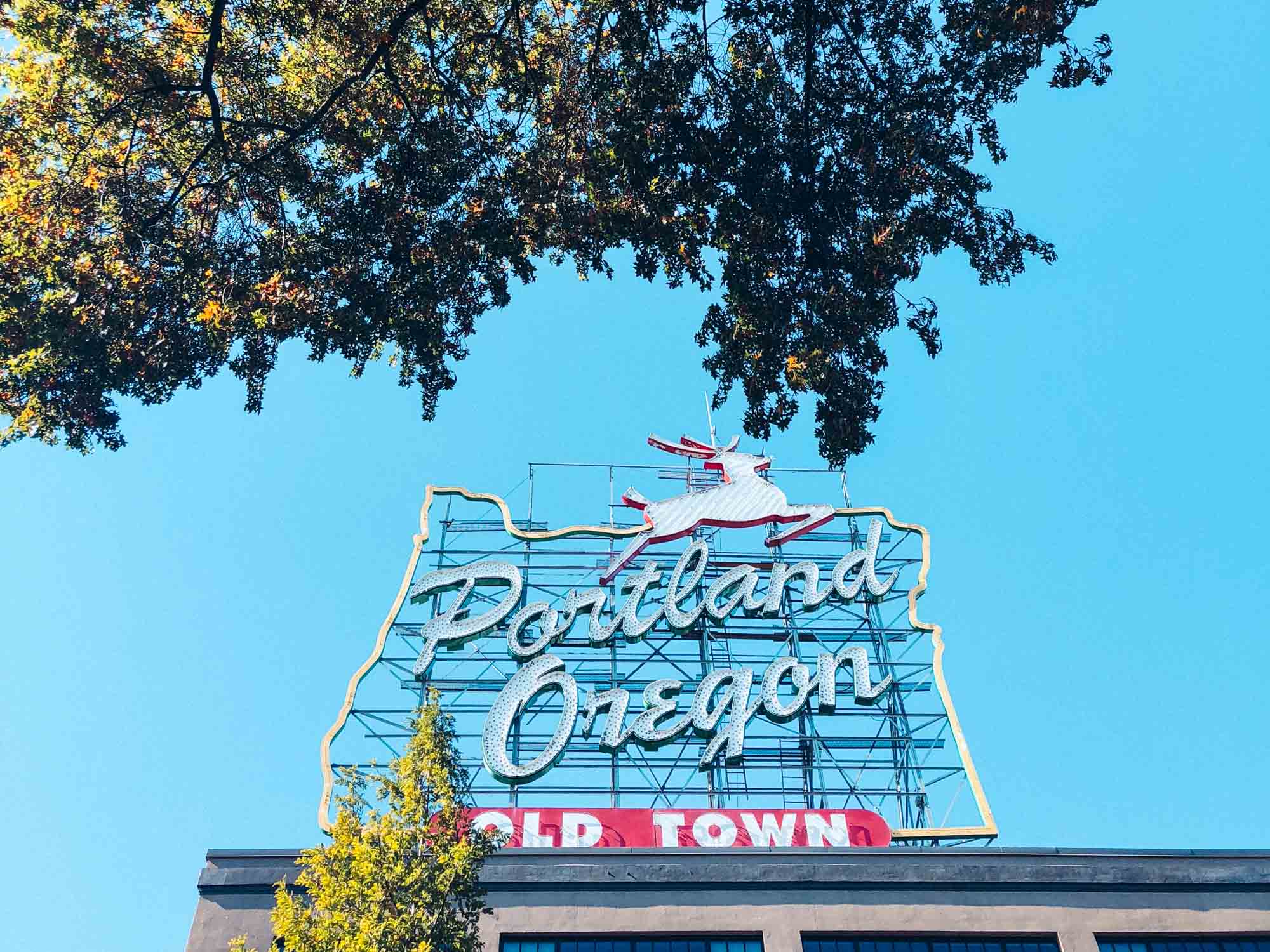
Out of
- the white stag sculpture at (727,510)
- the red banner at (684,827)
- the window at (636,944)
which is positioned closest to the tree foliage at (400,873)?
the window at (636,944)

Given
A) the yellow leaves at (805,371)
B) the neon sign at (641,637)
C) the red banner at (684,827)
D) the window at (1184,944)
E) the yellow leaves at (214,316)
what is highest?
the neon sign at (641,637)

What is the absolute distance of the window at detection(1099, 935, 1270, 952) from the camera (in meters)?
21.4

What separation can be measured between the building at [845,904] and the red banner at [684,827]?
3734 millimetres

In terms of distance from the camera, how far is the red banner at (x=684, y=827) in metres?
25.9

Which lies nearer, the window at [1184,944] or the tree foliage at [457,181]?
the tree foliage at [457,181]

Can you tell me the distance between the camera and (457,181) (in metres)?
14.4

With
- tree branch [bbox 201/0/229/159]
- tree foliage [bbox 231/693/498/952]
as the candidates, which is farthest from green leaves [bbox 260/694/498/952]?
tree branch [bbox 201/0/229/159]

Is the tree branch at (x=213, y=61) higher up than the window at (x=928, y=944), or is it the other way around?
the tree branch at (x=213, y=61)

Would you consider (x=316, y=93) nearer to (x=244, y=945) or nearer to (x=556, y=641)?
A: (x=244, y=945)

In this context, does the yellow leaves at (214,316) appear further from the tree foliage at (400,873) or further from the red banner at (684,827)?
the red banner at (684,827)

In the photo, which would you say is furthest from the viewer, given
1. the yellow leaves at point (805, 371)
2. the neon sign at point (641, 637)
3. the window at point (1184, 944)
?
the neon sign at point (641, 637)

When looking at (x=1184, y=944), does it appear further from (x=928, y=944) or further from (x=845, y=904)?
(x=845, y=904)

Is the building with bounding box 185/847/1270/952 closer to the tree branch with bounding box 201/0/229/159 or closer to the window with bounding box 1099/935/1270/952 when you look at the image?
the window with bounding box 1099/935/1270/952

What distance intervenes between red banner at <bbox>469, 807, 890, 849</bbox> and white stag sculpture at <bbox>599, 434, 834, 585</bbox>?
9.60 m
